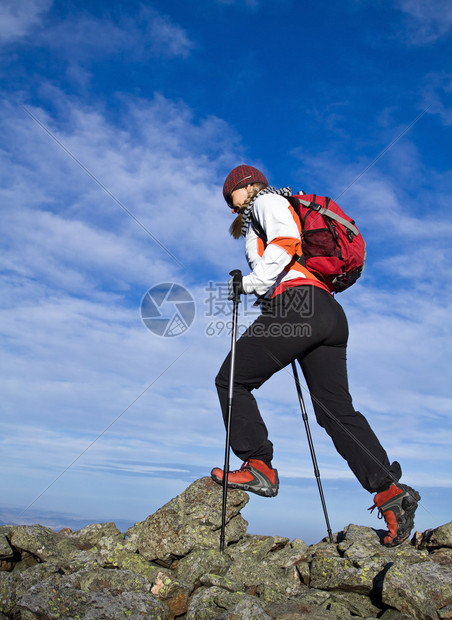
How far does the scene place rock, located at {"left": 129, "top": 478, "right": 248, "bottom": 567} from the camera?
248 inches

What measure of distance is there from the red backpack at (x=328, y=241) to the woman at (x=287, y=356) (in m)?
0.12

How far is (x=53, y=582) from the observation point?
514cm

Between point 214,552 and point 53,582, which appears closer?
point 53,582

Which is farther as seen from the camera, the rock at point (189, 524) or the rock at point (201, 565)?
the rock at point (189, 524)

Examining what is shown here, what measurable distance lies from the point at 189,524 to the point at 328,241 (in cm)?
398

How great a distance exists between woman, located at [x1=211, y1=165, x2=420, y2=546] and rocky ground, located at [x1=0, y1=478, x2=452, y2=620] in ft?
2.02

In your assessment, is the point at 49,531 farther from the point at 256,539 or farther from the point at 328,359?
the point at 328,359

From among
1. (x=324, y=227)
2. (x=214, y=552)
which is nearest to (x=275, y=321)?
(x=324, y=227)

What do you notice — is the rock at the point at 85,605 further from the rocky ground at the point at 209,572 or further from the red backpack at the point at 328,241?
the red backpack at the point at 328,241

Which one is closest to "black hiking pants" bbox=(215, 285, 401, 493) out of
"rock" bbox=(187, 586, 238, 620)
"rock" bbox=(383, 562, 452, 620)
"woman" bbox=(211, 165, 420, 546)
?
"woman" bbox=(211, 165, 420, 546)

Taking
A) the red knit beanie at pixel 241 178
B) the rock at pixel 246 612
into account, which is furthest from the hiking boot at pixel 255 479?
the red knit beanie at pixel 241 178

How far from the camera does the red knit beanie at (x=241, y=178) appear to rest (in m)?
6.93

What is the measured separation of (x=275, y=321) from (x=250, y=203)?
1753 mm

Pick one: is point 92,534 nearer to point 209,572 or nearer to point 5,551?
point 5,551
